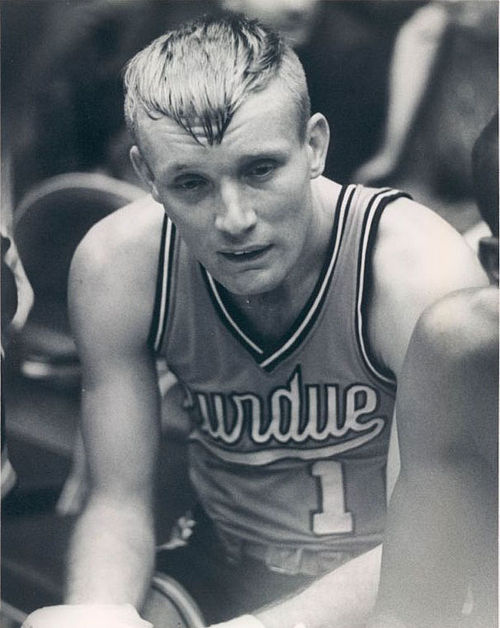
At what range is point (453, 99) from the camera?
1.79 m

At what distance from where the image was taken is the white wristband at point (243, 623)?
1.80 metres

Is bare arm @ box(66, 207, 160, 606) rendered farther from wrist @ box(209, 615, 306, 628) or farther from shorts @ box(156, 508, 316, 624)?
wrist @ box(209, 615, 306, 628)

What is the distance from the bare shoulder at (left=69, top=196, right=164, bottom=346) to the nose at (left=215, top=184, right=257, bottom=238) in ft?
0.49

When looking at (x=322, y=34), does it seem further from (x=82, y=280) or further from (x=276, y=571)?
(x=276, y=571)

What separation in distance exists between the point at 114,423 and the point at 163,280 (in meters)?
0.28

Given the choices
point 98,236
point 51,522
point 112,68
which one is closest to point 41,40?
point 112,68

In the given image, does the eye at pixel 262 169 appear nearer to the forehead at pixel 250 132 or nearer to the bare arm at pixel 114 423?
the forehead at pixel 250 132

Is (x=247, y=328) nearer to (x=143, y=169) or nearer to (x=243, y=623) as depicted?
(x=143, y=169)

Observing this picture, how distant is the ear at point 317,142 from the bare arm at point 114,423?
371 millimetres

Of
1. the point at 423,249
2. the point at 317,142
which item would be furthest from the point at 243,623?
the point at 317,142

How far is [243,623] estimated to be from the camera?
5.95 ft

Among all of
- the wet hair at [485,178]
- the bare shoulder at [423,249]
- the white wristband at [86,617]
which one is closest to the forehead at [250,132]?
the bare shoulder at [423,249]

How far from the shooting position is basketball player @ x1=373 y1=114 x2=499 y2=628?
1.70 metres

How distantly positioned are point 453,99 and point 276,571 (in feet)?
2.96
